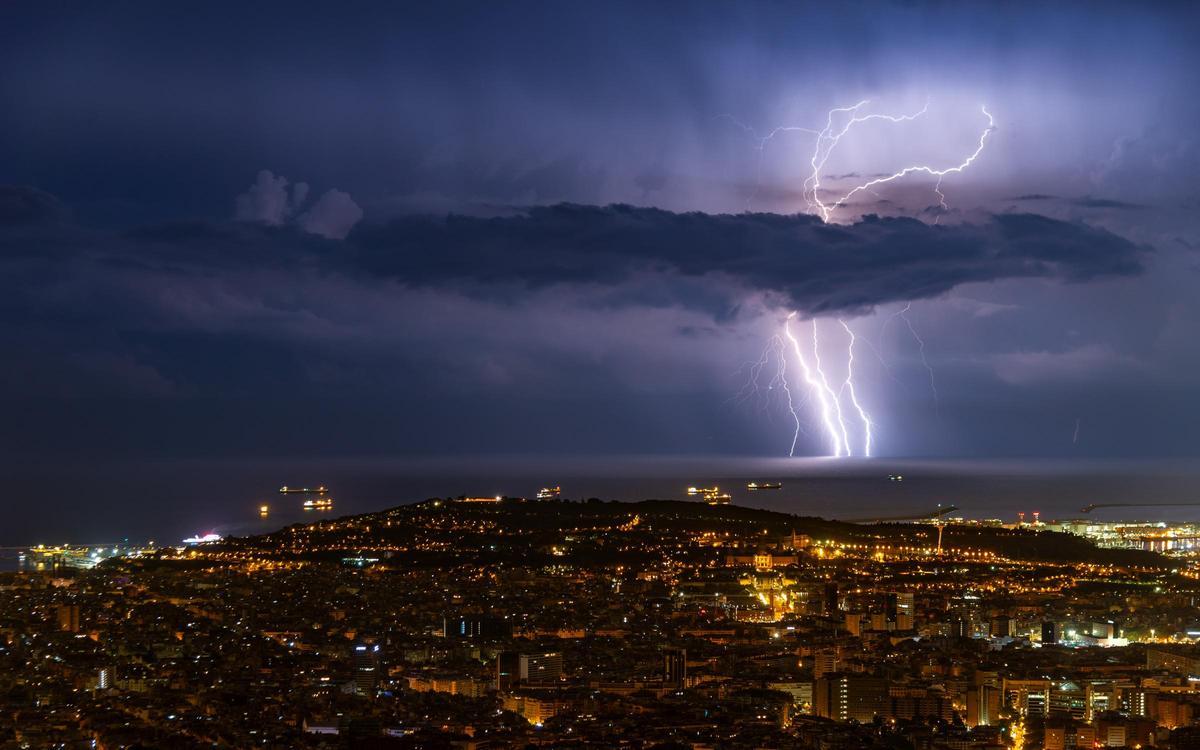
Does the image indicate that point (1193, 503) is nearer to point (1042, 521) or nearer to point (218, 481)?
point (1042, 521)

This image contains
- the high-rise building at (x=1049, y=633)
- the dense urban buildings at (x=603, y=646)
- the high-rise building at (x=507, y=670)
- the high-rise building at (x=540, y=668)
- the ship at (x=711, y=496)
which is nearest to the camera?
the dense urban buildings at (x=603, y=646)

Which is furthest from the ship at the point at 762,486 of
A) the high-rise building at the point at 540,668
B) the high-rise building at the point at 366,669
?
the high-rise building at the point at 540,668

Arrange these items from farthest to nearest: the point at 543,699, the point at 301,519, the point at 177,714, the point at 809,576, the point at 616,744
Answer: the point at 301,519 → the point at 809,576 → the point at 543,699 → the point at 177,714 → the point at 616,744

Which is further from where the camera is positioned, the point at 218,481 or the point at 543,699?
the point at 218,481

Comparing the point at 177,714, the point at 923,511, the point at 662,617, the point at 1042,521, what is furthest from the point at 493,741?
the point at 923,511

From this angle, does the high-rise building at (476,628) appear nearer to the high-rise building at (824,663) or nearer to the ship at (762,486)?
the high-rise building at (824,663)

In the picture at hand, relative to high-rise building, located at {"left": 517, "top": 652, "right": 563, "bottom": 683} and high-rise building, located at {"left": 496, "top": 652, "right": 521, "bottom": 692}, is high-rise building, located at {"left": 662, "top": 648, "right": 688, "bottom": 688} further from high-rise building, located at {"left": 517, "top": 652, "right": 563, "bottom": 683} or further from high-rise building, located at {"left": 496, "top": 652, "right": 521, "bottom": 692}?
high-rise building, located at {"left": 496, "top": 652, "right": 521, "bottom": 692}

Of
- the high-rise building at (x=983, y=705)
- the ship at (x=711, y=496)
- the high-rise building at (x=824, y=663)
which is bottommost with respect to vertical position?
the high-rise building at (x=983, y=705)
